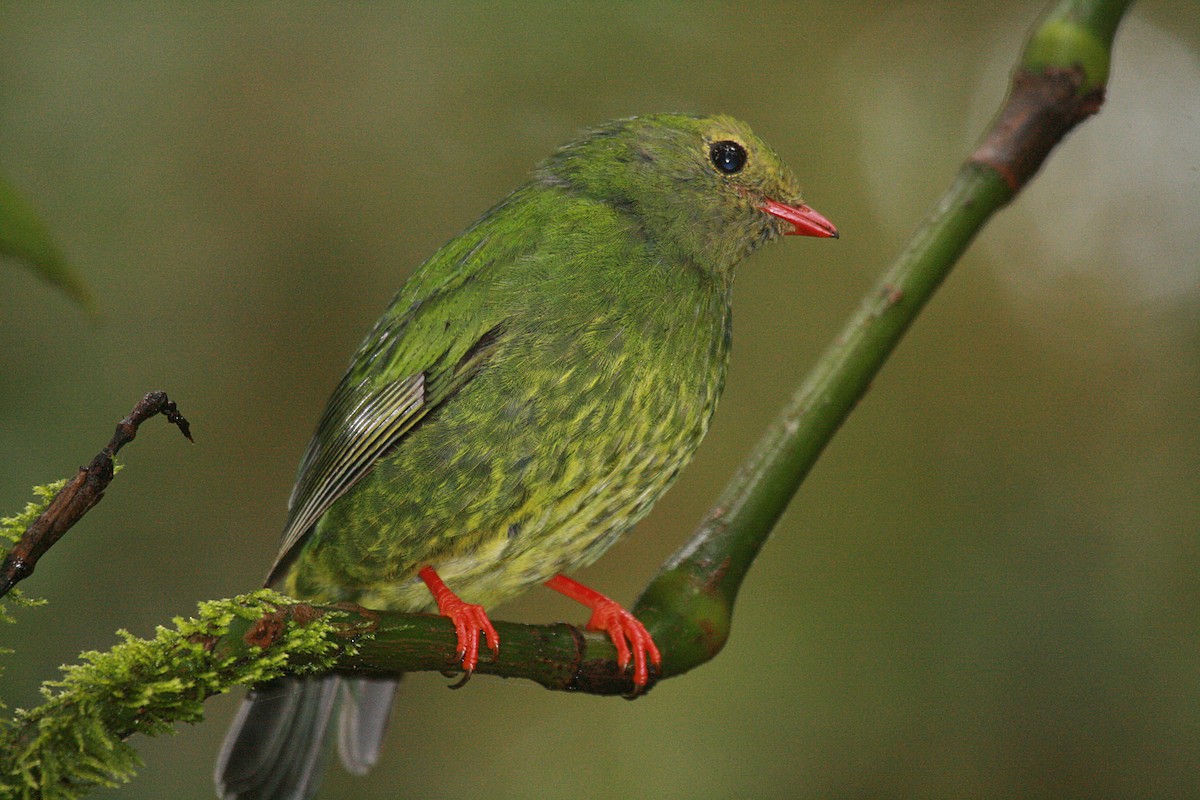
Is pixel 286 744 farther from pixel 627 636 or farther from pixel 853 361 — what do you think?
pixel 853 361

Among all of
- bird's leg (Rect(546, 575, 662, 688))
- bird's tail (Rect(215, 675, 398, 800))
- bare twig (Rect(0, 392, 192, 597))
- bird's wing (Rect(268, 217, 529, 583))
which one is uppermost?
bird's wing (Rect(268, 217, 529, 583))

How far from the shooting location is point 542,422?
2.52 meters

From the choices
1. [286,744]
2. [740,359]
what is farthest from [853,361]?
[740,359]

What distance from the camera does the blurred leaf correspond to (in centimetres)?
121

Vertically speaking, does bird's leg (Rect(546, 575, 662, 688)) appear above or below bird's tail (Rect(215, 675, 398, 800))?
above

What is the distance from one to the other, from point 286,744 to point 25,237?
6.52 feet

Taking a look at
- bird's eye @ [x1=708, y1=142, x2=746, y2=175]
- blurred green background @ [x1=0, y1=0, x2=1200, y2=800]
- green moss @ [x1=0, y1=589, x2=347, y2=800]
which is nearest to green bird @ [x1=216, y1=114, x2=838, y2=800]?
bird's eye @ [x1=708, y1=142, x2=746, y2=175]

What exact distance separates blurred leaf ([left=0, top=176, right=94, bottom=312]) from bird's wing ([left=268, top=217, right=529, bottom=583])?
4.59 ft

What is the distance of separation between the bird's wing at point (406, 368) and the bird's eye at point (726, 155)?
64cm

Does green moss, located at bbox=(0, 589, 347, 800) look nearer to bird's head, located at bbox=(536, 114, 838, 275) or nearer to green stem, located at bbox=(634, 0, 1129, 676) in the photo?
green stem, located at bbox=(634, 0, 1129, 676)

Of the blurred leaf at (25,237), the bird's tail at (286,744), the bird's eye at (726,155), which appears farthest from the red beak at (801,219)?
the blurred leaf at (25,237)

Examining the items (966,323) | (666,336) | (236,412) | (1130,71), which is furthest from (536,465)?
(966,323)

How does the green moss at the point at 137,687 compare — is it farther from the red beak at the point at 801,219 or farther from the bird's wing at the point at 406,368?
the red beak at the point at 801,219

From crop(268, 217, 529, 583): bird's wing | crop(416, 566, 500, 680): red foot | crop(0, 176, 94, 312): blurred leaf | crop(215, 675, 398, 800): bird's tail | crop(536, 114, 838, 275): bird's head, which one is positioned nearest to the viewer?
crop(0, 176, 94, 312): blurred leaf
